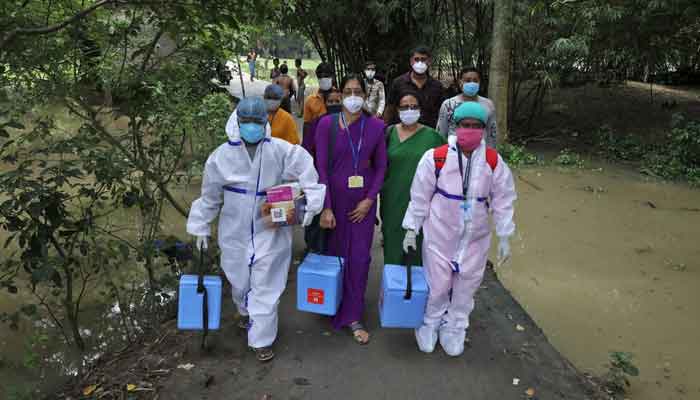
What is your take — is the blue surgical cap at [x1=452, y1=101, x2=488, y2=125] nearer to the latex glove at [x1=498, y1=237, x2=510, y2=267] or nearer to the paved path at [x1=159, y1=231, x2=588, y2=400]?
the latex glove at [x1=498, y1=237, x2=510, y2=267]

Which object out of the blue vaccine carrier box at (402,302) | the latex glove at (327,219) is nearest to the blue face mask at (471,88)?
the latex glove at (327,219)

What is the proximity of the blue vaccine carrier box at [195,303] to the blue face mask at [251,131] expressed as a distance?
0.88 meters

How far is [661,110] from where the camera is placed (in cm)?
1284

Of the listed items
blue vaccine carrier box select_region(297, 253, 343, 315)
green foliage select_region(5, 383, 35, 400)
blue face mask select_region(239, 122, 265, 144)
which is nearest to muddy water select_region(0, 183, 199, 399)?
green foliage select_region(5, 383, 35, 400)

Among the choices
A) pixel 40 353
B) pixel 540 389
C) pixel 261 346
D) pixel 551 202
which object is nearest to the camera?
pixel 540 389

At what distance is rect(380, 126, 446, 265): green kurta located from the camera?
366 centimetres

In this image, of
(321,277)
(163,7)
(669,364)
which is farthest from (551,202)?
(163,7)

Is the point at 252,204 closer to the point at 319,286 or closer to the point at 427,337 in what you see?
the point at 319,286

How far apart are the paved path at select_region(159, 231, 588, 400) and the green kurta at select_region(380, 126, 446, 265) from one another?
0.62m

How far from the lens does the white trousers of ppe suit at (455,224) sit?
3.17 metres

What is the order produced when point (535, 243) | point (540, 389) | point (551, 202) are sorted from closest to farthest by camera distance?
point (540, 389), point (535, 243), point (551, 202)

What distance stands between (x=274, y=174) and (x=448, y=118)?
6.87ft

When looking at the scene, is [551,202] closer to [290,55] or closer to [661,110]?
[661,110]

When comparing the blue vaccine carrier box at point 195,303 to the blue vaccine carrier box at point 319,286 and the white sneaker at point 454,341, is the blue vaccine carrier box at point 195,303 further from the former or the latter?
the white sneaker at point 454,341
